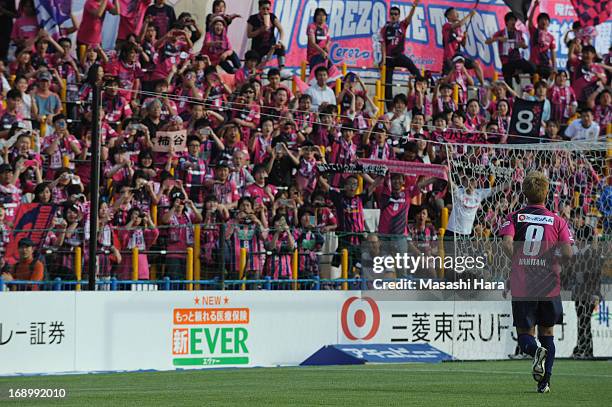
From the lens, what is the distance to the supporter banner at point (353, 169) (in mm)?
18844

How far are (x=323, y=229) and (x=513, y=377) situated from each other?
525cm

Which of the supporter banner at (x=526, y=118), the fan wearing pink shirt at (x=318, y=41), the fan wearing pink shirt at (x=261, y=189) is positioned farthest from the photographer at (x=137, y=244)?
the supporter banner at (x=526, y=118)

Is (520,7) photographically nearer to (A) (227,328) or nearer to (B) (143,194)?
(B) (143,194)

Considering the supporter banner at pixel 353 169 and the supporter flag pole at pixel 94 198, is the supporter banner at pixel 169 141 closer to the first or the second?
the supporter banner at pixel 353 169

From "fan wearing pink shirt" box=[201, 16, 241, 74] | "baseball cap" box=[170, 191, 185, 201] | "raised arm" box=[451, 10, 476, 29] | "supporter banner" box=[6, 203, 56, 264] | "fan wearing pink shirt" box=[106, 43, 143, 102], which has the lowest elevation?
"supporter banner" box=[6, 203, 56, 264]

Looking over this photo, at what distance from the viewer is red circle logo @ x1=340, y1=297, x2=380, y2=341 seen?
1652 centimetres

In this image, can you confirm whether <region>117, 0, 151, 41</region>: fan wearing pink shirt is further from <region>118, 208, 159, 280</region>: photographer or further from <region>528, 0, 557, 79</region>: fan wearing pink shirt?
<region>528, 0, 557, 79</region>: fan wearing pink shirt

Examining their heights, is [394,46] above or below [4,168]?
above

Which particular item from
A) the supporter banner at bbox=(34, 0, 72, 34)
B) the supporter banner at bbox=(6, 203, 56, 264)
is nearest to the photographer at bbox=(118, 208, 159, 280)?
the supporter banner at bbox=(6, 203, 56, 264)

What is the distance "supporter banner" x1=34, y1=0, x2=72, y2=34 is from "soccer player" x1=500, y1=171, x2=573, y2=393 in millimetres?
11106

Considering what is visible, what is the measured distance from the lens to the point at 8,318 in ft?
46.4

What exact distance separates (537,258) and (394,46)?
1279cm

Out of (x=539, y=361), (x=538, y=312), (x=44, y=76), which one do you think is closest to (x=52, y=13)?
(x=44, y=76)

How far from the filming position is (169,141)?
1775 centimetres
